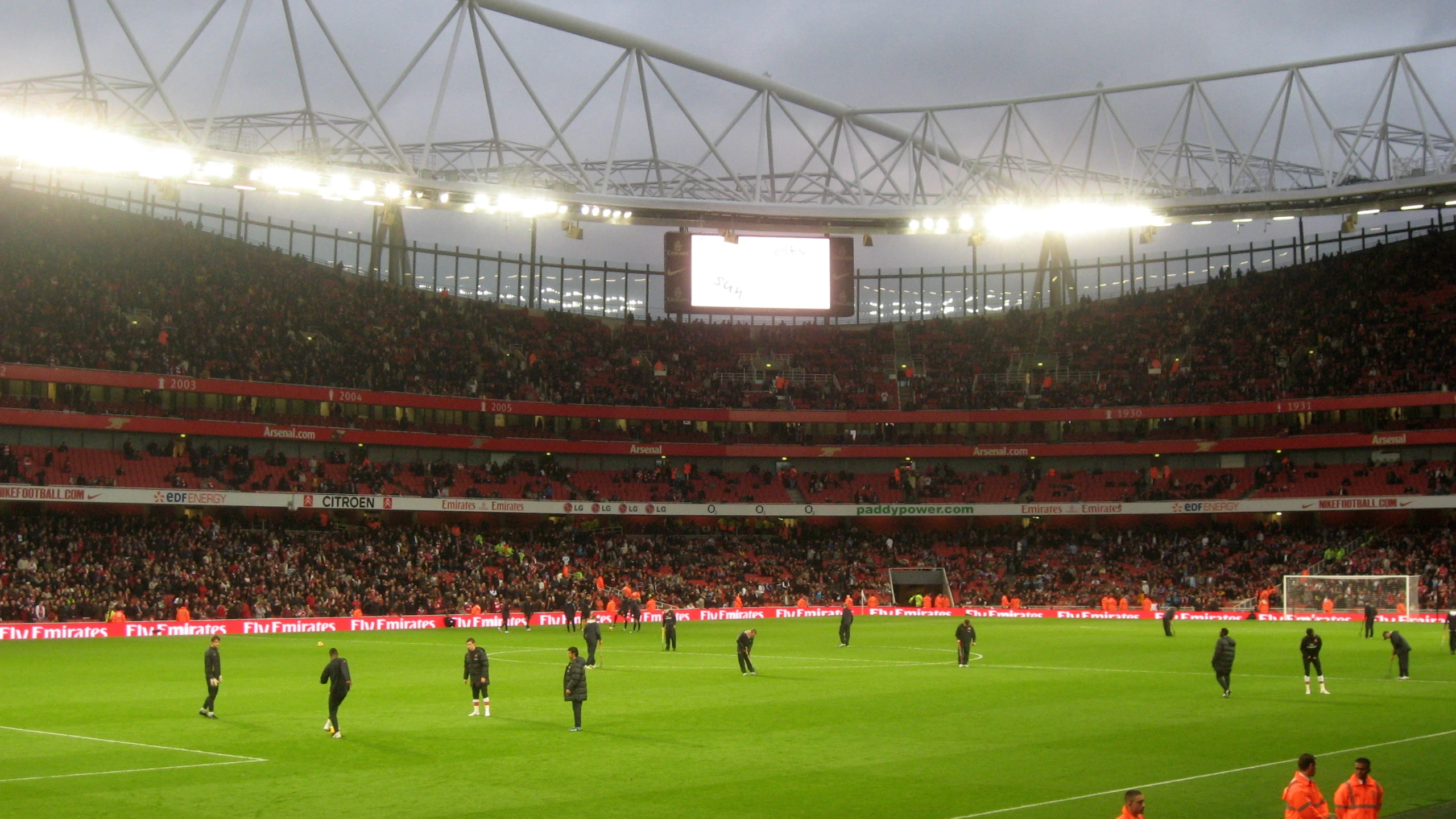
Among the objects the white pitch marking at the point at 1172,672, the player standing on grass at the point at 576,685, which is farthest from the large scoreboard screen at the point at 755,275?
the player standing on grass at the point at 576,685

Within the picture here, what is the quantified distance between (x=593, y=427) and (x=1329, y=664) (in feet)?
172

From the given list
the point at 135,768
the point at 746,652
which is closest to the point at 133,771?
the point at 135,768

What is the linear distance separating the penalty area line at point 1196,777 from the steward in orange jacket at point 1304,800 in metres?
3.97

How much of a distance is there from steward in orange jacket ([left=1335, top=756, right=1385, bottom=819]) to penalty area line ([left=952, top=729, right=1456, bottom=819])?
11.5ft

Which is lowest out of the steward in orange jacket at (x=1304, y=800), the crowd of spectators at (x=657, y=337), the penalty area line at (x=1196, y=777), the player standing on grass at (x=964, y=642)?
the penalty area line at (x=1196, y=777)

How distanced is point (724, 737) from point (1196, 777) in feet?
25.1

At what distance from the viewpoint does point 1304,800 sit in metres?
12.5

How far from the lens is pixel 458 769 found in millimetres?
18859

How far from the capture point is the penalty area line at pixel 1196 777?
629 inches

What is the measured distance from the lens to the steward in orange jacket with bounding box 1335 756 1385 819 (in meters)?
13.0

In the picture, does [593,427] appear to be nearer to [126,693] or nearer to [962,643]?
[962,643]

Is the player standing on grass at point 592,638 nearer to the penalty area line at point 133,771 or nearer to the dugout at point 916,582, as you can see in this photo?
the penalty area line at point 133,771

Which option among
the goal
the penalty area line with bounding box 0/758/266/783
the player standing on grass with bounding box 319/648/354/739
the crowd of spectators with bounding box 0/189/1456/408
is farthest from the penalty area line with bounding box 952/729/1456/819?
the crowd of spectators with bounding box 0/189/1456/408

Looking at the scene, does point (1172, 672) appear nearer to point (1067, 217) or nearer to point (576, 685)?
point (576, 685)
